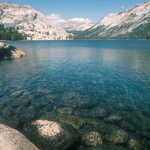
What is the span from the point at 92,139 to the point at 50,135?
4.08 meters

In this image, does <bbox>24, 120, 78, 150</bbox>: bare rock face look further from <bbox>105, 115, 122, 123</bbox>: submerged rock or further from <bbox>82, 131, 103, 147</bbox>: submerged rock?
<bbox>105, 115, 122, 123</bbox>: submerged rock

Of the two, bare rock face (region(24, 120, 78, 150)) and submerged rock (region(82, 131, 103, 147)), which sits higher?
bare rock face (region(24, 120, 78, 150))

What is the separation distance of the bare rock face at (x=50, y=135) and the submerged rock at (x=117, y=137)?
3.42 m

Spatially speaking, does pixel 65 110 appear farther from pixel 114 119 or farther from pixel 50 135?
pixel 50 135

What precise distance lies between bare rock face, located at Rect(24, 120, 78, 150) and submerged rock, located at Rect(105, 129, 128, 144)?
3417 mm

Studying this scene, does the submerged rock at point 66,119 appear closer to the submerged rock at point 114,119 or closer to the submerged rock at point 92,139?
the submerged rock at point 92,139

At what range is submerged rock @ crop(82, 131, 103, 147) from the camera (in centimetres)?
1373

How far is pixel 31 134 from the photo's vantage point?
13.8m

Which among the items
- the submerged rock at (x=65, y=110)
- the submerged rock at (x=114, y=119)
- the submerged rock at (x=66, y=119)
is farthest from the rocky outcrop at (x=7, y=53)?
the submerged rock at (x=114, y=119)

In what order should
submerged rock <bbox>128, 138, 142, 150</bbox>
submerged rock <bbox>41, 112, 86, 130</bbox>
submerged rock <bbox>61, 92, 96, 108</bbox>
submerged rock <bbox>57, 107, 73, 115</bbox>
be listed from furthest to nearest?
submerged rock <bbox>61, 92, 96, 108</bbox> → submerged rock <bbox>57, 107, 73, 115</bbox> → submerged rock <bbox>41, 112, 86, 130</bbox> → submerged rock <bbox>128, 138, 142, 150</bbox>

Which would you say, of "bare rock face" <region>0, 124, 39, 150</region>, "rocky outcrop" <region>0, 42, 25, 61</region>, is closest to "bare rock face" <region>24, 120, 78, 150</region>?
"bare rock face" <region>0, 124, 39, 150</region>

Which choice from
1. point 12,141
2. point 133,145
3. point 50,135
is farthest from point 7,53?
point 133,145

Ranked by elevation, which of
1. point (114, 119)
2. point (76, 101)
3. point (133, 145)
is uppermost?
point (76, 101)

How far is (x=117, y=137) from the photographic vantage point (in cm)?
1447
